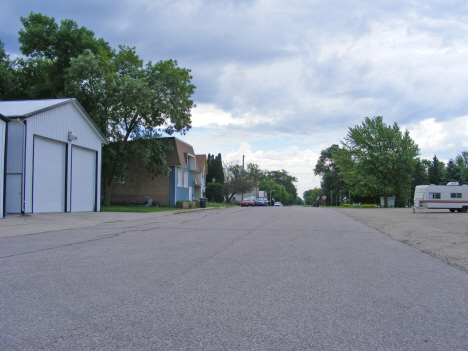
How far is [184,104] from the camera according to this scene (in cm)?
3238

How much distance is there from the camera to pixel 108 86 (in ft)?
90.2

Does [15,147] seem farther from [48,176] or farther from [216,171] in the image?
[216,171]

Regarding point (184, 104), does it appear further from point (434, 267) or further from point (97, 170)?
point (434, 267)

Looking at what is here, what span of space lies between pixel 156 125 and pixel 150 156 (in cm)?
278

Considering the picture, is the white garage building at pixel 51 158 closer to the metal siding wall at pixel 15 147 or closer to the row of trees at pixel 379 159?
the metal siding wall at pixel 15 147

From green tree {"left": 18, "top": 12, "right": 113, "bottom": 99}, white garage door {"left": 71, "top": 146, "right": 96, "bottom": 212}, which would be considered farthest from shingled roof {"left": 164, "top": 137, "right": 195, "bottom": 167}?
white garage door {"left": 71, "top": 146, "right": 96, "bottom": 212}

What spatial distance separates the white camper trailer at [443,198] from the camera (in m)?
34.6

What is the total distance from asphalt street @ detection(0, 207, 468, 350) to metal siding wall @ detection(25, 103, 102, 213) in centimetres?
1190

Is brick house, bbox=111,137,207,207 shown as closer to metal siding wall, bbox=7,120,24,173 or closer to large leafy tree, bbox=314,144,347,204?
metal siding wall, bbox=7,120,24,173

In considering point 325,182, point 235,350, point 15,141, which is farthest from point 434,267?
point 325,182

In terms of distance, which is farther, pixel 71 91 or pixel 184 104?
pixel 184 104

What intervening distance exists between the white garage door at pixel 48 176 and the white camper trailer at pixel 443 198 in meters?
30.1

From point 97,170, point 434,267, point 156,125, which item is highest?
point 156,125

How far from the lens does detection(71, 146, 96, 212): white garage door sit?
922 inches
